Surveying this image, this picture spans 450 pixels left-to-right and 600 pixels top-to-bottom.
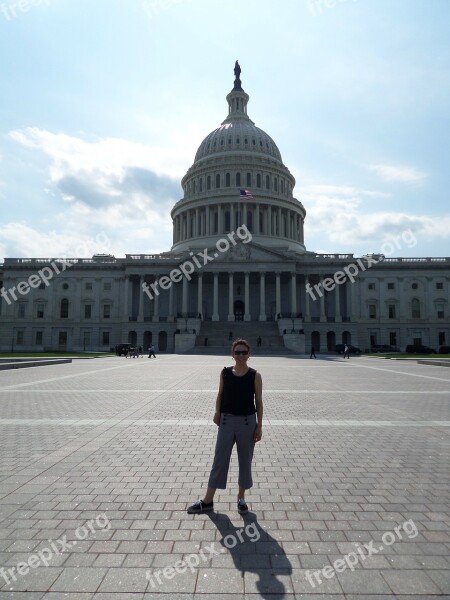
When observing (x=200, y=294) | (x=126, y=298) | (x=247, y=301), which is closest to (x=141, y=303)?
(x=126, y=298)

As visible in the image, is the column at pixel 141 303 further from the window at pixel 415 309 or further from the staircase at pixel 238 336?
the window at pixel 415 309


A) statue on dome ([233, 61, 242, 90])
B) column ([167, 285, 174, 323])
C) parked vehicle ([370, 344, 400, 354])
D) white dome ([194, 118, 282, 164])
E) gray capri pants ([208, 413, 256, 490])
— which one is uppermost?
statue on dome ([233, 61, 242, 90])

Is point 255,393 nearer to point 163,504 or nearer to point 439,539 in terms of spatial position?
point 163,504

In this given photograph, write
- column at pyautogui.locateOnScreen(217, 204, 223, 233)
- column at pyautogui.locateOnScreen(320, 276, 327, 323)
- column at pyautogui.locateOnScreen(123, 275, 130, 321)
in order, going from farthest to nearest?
column at pyautogui.locateOnScreen(217, 204, 223, 233)
column at pyautogui.locateOnScreen(123, 275, 130, 321)
column at pyautogui.locateOnScreen(320, 276, 327, 323)

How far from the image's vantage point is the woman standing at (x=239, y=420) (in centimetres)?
551

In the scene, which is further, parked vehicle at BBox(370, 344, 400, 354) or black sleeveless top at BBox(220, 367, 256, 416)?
parked vehicle at BBox(370, 344, 400, 354)

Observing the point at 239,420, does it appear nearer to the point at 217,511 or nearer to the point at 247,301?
the point at 217,511

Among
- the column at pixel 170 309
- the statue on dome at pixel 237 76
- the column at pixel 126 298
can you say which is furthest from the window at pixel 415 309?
the statue on dome at pixel 237 76

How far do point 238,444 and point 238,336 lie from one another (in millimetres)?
56016

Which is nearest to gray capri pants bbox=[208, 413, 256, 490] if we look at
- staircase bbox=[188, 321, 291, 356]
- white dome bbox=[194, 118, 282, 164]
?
staircase bbox=[188, 321, 291, 356]

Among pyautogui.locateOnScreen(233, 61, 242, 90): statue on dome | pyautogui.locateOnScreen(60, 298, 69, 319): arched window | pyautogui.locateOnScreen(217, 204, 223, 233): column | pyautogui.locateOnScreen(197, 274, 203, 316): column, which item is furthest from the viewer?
pyautogui.locateOnScreen(233, 61, 242, 90): statue on dome

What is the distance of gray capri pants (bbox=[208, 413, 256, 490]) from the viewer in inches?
217

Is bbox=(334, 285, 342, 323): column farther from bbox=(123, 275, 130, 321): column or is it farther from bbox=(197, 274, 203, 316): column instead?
bbox=(123, 275, 130, 321): column

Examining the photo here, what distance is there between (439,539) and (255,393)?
253 centimetres
